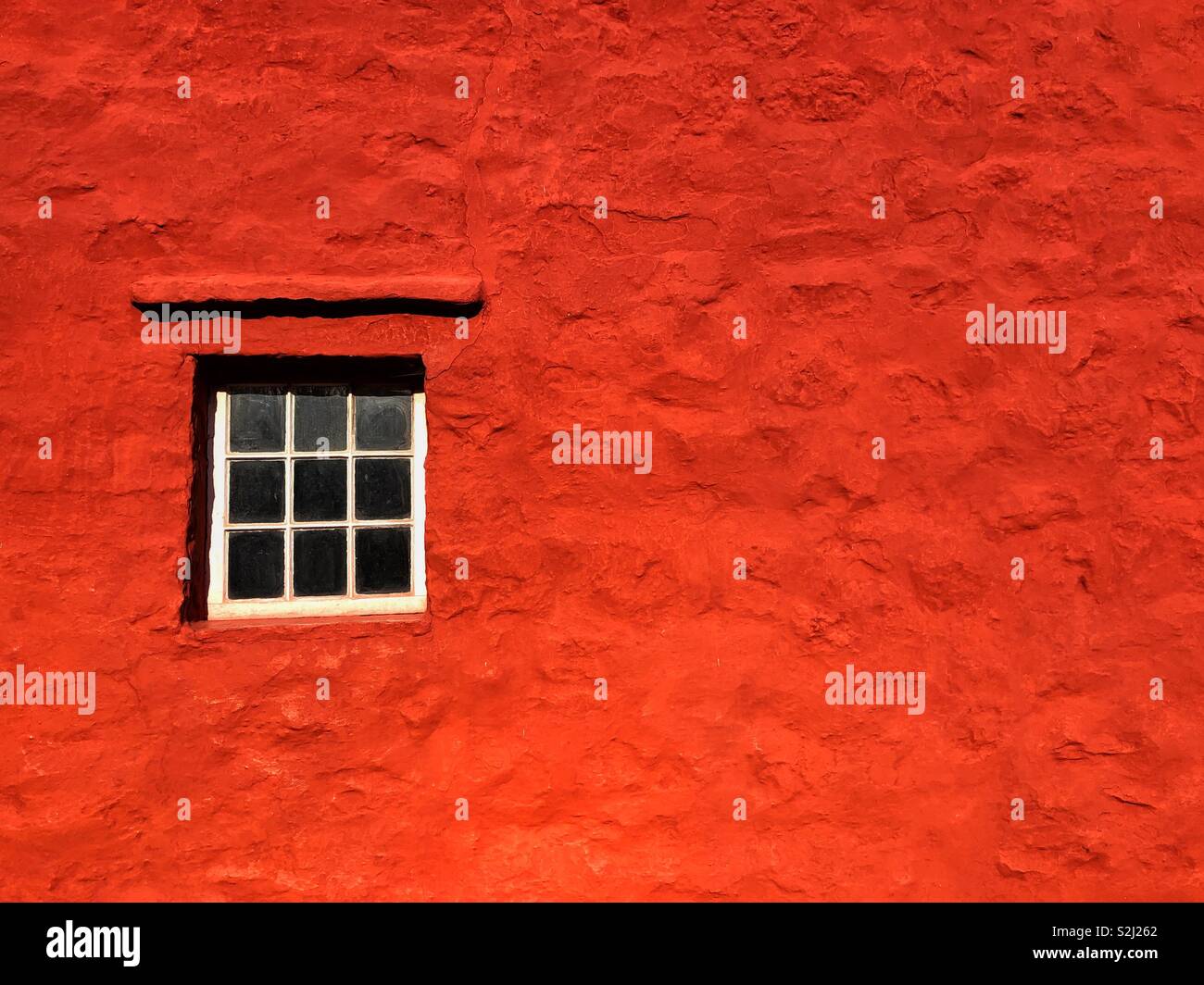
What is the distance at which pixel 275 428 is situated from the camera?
2.87m

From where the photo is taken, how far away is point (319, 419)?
114 inches

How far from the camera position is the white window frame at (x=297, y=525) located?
284cm

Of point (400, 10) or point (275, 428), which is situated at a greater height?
point (400, 10)

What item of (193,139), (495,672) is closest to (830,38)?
(193,139)

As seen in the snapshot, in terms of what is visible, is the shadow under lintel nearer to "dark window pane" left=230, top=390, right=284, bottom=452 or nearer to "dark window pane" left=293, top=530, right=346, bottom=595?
"dark window pane" left=230, top=390, right=284, bottom=452

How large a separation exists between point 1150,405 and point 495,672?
7.11ft

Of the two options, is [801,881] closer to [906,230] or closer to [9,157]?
[906,230]

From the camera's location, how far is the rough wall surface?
2676mm

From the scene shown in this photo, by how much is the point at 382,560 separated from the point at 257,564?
38 cm

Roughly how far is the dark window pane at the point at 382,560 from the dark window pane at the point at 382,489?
47mm

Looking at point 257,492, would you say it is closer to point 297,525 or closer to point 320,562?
point 297,525
